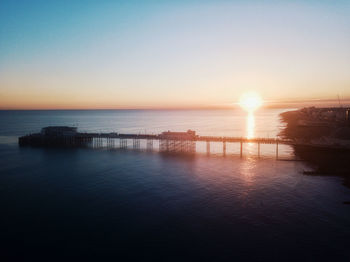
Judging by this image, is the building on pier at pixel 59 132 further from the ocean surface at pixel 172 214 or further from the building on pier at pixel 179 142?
the building on pier at pixel 179 142

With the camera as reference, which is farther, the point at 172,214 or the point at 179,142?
the point at 179,142

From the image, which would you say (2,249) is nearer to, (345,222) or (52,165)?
(52,165)

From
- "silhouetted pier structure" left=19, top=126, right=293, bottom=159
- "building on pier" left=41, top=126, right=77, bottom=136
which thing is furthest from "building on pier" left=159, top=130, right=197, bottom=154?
"building on pier" left=41, top=126, right=77, bottom=136

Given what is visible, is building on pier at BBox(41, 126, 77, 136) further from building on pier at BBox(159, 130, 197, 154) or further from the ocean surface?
building on pier at BBox(159, 130, 197, 154)

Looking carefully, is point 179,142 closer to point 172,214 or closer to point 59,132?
point 59,132

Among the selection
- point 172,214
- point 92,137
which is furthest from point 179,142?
point 172,214

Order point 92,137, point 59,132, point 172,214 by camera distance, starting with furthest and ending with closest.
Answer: point 59,132 → point 92,137 → point 172,214

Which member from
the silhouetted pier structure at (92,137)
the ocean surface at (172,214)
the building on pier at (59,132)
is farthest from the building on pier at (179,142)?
the building on pier at (59,132)

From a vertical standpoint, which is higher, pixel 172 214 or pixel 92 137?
pixel 92 137

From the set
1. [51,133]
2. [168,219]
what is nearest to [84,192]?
[168,219]

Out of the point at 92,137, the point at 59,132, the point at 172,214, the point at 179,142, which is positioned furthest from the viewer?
the point at 59,132
